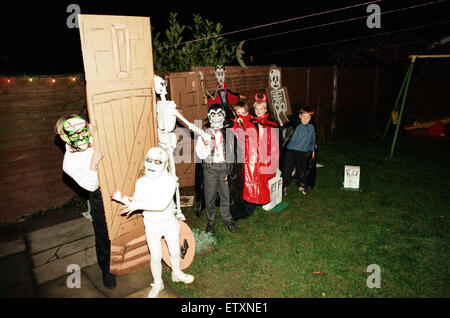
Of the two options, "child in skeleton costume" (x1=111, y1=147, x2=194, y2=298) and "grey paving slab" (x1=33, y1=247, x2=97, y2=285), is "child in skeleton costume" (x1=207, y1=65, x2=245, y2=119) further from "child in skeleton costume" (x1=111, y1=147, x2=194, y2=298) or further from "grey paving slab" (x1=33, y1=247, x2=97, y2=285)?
"grey paving slab" (x1=33, y1=247, x2=97, y2=285)

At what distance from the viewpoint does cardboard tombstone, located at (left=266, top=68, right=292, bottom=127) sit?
7.58 metres

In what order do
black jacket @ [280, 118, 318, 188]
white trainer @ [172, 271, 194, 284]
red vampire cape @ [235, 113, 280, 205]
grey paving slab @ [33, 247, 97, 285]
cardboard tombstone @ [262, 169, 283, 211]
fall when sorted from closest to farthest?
white trainer @ [172, 271, 194, 284]
grey paving slab @ [33, 247, 97, 285]
red vampire cape @ [235, 113, 280, 205]
cardboard tombstone @ [262, 169, 283, 211]
black jacket @ [280, 118, 318, 188]

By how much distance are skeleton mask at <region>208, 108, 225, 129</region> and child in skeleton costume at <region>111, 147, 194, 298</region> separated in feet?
4.25

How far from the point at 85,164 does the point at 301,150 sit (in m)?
4.15

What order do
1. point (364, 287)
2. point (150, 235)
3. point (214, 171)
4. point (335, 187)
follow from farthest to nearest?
point (335, 187) → point (214, 171) → point (364, 287) → point (150, 235)

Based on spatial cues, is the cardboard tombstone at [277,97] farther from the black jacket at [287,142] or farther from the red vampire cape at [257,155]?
the red vampire cape at [257,155]

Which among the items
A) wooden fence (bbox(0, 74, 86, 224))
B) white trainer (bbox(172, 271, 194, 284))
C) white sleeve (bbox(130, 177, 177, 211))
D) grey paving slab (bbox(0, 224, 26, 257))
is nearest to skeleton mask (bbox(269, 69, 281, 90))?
wooden fence (bbox(0, 74, 86, 224))

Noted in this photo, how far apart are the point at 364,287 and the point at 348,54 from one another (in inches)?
513

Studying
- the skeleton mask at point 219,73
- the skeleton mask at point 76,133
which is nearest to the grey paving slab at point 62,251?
the skeleton mask at point 76,133

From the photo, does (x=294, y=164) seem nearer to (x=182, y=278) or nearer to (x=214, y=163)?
(x=214, y=163)

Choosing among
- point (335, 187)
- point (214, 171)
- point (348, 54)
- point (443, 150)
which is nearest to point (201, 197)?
point (214, 171)

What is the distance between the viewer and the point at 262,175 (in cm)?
480

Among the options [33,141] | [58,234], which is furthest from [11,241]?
[33,141]
